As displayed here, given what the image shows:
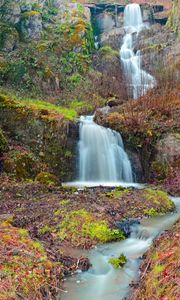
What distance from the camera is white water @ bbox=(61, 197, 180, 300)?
526 cm

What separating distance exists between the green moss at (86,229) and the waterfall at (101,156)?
22.5ft

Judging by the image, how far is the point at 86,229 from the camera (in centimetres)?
752

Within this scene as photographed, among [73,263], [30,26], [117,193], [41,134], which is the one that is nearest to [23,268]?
[73,263]

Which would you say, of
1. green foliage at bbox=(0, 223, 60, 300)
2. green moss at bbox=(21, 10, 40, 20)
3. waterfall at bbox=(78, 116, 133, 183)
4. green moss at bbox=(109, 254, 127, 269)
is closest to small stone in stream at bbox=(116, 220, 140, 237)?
green moss at bbox=(109, 254, 127, 269)

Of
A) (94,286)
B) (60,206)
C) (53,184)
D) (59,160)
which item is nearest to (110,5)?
(59,160)

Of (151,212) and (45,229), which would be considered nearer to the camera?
(45,229)

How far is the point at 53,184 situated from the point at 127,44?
67.4 ft

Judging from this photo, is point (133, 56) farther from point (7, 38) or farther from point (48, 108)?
point (48, 108)

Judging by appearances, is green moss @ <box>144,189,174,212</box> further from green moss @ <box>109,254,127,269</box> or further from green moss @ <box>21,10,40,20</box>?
green moss @ <box>21,10,40,20</box>

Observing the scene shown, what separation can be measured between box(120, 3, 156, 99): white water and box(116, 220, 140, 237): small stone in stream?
10.7 meters

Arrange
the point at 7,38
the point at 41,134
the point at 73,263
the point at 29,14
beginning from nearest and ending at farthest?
the point at 73,263, the point at 41,134, the point at 7,38, the point at 29,14

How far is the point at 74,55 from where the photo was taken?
83.0 ft

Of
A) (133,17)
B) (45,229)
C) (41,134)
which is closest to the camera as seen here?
(45,229)

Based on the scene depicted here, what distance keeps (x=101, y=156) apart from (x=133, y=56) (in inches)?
572
